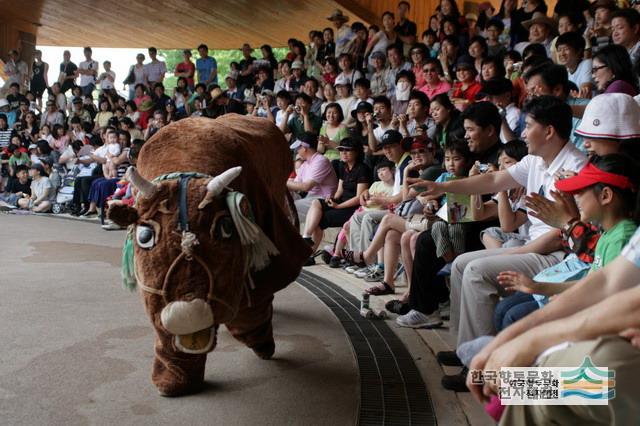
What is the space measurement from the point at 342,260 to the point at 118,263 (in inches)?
95.0

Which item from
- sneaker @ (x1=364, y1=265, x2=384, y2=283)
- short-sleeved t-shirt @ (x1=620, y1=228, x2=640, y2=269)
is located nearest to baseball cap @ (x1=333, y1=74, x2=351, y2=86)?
sneaker @ (x1=364, y1=265, x2=384, y2=283)

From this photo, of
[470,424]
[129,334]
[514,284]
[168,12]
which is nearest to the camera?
[514,284]

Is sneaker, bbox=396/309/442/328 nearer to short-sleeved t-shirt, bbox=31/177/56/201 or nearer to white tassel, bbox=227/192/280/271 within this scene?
white tassel, bbox=227/192/280/271

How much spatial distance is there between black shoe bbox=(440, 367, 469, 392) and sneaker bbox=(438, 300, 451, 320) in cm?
122

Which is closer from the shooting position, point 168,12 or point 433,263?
point 433,263

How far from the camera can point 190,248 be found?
2.59m

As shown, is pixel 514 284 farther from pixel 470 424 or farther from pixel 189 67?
pixel 189 67

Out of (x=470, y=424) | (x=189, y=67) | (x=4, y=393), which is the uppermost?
(x=189, y=67)

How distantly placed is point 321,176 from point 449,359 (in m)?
3.78

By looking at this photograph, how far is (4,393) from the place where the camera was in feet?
9.78

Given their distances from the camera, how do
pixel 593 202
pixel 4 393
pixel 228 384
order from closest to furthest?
1. pixel 593 202
2. pixel 4 393
3. pixel 228 384

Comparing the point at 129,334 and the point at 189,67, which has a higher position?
the point at 189,67

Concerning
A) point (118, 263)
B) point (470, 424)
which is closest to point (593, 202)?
point (470, 424)

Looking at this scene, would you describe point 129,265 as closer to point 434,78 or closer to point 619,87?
point 619,87
